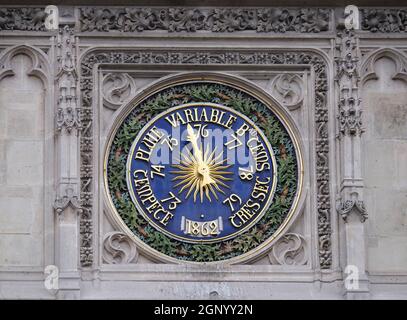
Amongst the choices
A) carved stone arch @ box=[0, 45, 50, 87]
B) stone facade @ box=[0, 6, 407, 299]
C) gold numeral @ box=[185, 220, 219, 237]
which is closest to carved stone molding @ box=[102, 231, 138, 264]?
stone facade @ box=[0, 6, 407, 299]

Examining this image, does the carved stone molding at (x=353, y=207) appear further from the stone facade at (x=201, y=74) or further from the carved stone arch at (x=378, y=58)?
the carved stone arch at (x=378, y=58)

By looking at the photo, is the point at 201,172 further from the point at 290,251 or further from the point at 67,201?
the point at 67,201

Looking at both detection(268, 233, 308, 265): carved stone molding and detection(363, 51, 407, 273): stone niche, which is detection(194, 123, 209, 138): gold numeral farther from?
detection(363, 51, 407, 273): stone niche

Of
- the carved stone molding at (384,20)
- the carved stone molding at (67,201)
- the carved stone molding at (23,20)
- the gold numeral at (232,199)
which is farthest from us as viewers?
the carved stone molding at (384,20)

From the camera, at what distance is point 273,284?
94.3ft

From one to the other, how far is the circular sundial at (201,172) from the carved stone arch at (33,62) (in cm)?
128

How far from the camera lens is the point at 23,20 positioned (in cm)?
2956

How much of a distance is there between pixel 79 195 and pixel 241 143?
2.50m

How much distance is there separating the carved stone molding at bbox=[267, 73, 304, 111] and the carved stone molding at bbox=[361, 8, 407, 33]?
1.27 meters

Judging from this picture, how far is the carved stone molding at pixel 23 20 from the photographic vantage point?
96.8 feet

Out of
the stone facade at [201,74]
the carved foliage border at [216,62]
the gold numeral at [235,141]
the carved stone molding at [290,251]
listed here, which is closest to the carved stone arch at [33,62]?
the stone facade at [201,74]

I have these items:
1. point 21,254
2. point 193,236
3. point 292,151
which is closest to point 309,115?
point 292,151
